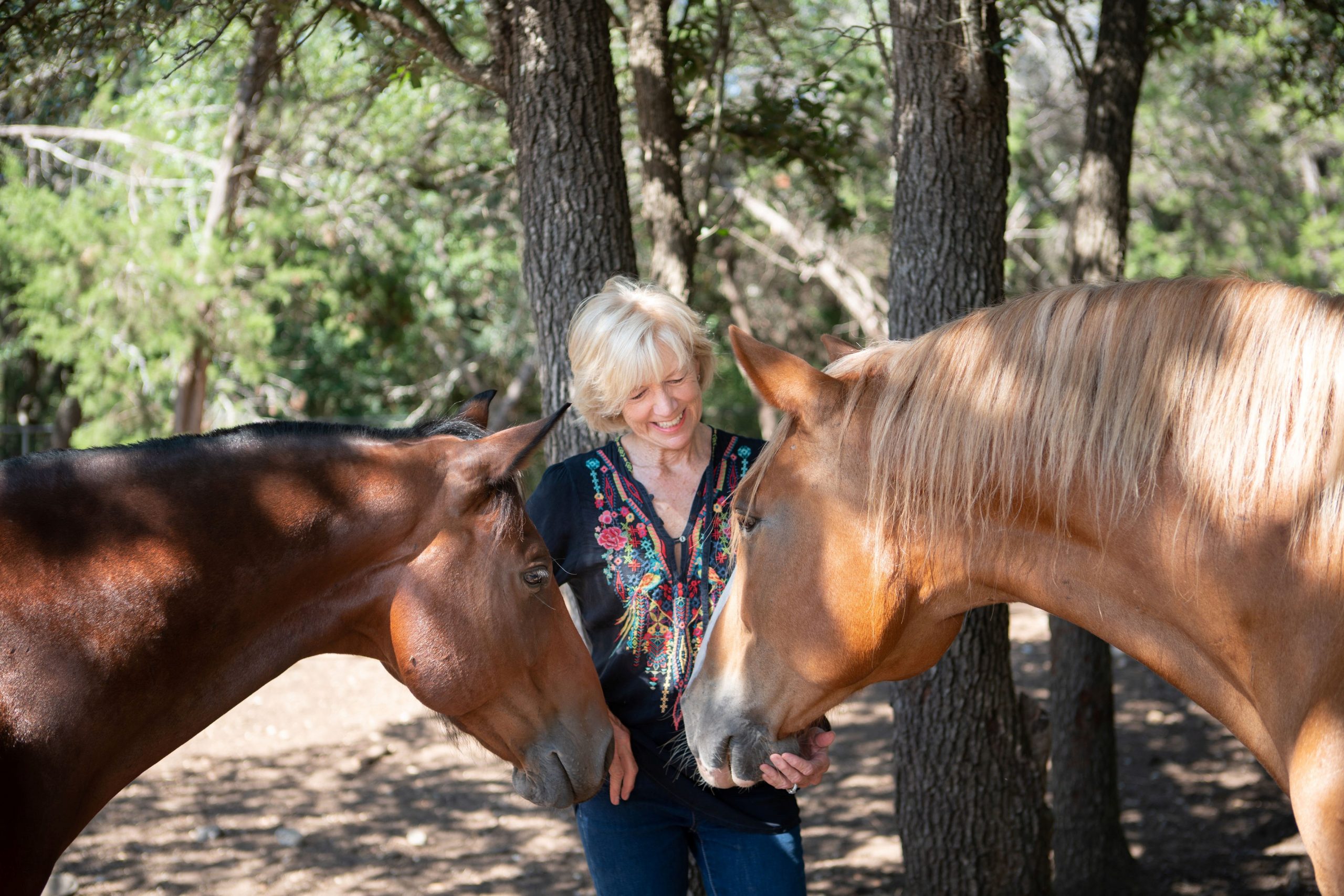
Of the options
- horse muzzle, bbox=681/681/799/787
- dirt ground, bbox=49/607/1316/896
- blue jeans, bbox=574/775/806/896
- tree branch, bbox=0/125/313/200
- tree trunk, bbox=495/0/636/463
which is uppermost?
tree branch, bbox=0/125/313/200

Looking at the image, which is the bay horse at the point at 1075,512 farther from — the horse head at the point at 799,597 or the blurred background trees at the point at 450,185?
the blurred background trees at the point at 450,185

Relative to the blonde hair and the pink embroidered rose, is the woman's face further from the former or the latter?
the pink embroidered rose

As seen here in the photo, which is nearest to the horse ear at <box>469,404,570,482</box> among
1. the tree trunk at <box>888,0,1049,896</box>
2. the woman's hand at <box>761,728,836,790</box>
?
the woman's hand at <box>761,728,836,790</box>

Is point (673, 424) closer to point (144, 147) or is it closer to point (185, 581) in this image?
point (185, 581)

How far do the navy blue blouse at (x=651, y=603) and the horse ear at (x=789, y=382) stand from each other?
1.59 ft

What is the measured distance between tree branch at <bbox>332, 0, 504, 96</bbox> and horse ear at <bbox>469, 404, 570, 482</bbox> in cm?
219

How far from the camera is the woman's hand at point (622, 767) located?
97.7 inches

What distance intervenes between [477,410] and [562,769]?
0.90 meters

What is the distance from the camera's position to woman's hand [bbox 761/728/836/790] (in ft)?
7.43

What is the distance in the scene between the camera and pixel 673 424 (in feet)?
8.50

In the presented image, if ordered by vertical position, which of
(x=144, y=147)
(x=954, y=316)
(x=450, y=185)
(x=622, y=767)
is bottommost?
(x=622, y=767)

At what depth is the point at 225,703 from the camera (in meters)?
2.21

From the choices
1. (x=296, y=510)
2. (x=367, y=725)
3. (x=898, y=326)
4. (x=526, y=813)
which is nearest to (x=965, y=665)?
(x=898, y=326)

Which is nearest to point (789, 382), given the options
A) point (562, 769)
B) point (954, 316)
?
point (562, 769)
